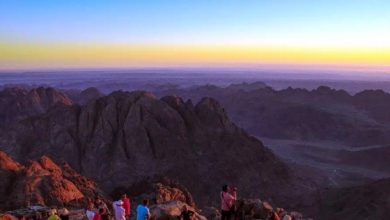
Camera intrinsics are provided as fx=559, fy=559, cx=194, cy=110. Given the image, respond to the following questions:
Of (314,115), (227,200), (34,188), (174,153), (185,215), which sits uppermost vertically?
(227,200)

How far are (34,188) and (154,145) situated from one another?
1133 inches

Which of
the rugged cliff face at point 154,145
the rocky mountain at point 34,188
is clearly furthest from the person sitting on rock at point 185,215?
the rugged cliff face at point 154,145

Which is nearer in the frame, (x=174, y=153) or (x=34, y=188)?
(x=34, y=188)

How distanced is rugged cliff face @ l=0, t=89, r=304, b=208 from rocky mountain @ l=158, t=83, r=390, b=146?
3790 cm

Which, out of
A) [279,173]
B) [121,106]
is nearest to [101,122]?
[121,106]

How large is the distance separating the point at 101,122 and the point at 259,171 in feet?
61.8

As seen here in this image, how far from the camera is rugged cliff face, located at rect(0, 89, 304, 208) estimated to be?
56.8m

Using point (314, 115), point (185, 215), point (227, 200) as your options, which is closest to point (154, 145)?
point (185, 215)

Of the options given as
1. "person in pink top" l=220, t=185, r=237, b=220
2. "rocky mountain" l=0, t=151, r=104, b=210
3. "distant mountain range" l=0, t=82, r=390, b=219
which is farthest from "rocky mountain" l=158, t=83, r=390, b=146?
"person in pink top" l=220, t=185, r=237, b=220

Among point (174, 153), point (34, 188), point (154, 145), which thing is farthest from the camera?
point (154, 145)

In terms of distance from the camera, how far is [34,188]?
32.7 metres

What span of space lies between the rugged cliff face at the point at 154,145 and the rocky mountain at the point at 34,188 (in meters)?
17.9

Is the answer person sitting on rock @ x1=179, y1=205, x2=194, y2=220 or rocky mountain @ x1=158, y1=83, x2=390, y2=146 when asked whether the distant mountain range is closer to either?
rocky mountain @ x1=158, y1=83, x2=390, y2=146

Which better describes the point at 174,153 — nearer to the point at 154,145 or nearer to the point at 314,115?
the point at 154,145
